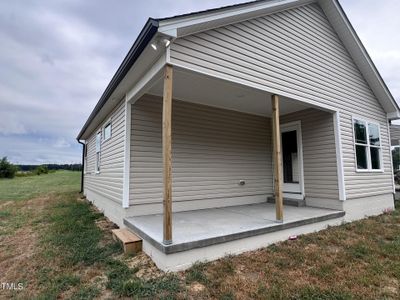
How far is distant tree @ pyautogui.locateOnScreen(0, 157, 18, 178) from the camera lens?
92.5 ft

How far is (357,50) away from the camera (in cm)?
674

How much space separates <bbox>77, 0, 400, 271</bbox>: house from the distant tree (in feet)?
93.5

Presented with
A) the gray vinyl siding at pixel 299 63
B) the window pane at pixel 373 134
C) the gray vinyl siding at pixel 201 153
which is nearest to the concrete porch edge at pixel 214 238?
the gray vinyl siding at pixel 201 153

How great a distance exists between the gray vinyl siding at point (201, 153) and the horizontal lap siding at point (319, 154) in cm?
116

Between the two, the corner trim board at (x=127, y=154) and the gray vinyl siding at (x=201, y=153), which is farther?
the gray vinyl siding at (x=201, y=153)

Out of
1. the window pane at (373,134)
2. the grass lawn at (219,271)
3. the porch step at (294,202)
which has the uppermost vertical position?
the window pane at (373,134)

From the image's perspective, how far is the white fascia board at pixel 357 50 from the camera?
20.3 feet

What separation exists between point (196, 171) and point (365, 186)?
4.85 meters

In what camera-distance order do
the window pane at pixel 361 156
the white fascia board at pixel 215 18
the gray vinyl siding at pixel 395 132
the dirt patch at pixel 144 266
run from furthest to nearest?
the gray vinyl siding at pixel 395 132
the window pane at pixel 361 156
the white fascia board at pixel 215 18
the dirt patch at pixel 144 266

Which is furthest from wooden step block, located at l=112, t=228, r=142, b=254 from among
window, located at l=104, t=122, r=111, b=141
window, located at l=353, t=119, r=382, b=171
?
window, located at l=353, t=119, r=382, b=171

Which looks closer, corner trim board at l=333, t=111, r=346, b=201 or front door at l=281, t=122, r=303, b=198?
corner trim board at l=333, t=111, r=346, b=201

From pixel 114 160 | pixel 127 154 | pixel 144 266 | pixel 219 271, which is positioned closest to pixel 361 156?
pixel 219 271

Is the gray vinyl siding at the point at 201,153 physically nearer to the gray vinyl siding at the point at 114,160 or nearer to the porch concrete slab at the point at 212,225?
the gray vinyl siding at the point at 114,160

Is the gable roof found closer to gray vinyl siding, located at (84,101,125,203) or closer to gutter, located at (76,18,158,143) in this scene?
gutter, located at (76,18,158,143)
